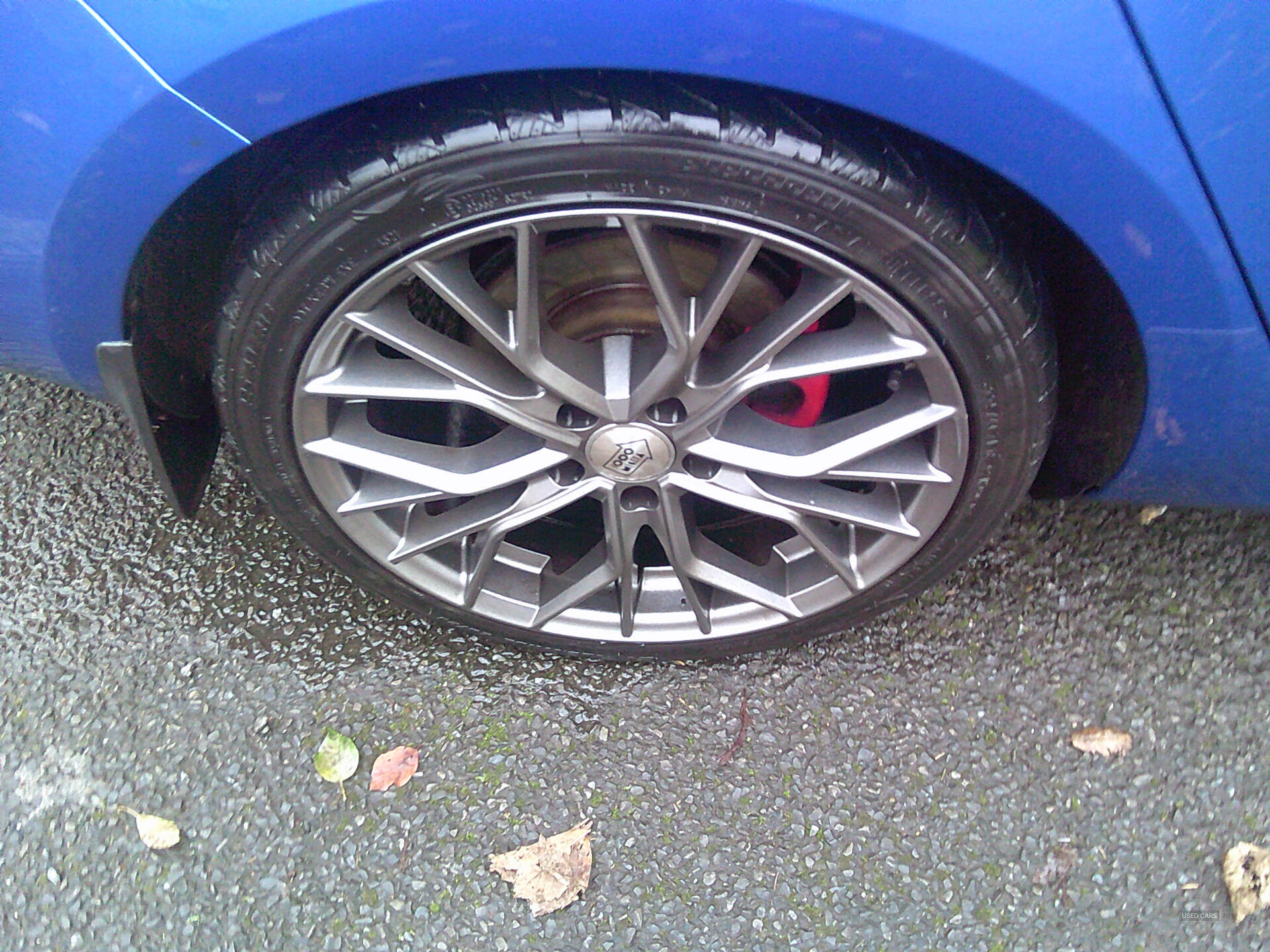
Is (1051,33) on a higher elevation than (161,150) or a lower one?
higher

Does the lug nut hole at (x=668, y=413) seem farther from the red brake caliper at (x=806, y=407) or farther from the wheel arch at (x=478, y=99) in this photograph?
the wheel arch at (x=478, y=99)

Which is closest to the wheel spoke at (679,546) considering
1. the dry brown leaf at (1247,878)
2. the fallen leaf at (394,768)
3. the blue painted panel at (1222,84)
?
the fallen leaf at (394,768)

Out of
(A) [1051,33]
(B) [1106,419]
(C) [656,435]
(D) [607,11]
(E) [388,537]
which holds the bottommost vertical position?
(E) [388,537]

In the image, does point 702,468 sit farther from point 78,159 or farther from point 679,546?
point 78,159

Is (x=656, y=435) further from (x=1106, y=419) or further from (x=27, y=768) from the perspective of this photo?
(x=27, y=768)

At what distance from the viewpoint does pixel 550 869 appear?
1.46 metres

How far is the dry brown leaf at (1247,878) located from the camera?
4.60 ft

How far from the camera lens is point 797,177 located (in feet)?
3.41

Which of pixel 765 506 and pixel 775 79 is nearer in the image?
pixel 775 79

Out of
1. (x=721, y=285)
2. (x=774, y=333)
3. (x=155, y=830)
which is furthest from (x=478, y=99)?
(x=155, y=830)

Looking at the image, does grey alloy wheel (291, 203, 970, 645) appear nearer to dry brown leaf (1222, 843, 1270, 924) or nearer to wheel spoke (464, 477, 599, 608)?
wheel spoke (464, 477, 599, 608)

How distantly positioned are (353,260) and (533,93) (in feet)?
0.94

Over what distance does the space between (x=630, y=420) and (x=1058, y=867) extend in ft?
3.16

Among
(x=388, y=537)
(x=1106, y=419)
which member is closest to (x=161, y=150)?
(x=388, y=537)
